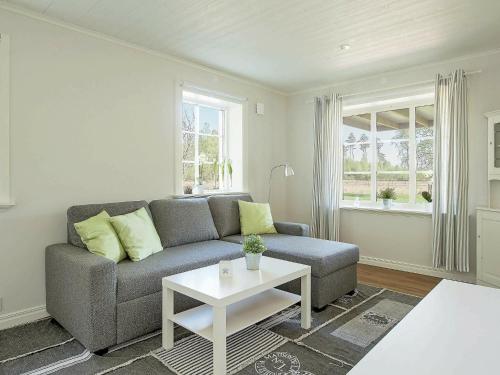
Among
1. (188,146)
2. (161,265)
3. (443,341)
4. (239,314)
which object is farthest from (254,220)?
(443,341)

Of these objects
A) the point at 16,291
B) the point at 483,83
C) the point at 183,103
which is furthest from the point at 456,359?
the point at 183,103

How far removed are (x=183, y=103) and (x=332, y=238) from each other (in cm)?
256

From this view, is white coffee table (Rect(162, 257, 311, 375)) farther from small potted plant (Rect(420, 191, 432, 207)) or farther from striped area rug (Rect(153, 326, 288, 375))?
small potted plant (Rect(420, 191, 432, 207))

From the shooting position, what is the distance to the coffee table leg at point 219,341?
178 cm

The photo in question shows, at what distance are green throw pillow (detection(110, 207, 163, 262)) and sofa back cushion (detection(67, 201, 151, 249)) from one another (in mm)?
167

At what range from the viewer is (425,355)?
1133 mm

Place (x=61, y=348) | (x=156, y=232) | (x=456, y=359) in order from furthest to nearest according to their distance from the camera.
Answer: (x=156, y=232)
(x=61, y=348)
(x=456, y=359)

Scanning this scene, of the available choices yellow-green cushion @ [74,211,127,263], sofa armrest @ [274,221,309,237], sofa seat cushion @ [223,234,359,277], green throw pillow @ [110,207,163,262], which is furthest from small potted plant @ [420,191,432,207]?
yellow-green cushion @ [74,211,127,263]

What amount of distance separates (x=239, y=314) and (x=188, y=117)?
253 centimetres

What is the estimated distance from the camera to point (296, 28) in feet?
9.22

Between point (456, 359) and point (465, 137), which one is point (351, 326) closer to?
point (456, 359)

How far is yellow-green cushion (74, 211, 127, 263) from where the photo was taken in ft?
7.82

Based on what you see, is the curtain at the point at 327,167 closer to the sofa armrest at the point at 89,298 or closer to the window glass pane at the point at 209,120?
the window glass pane at the point at 209,120

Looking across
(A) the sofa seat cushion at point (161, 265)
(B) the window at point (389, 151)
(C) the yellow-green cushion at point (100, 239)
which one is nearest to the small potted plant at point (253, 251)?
(A) the sofa seat cushion at point (161, 265)
